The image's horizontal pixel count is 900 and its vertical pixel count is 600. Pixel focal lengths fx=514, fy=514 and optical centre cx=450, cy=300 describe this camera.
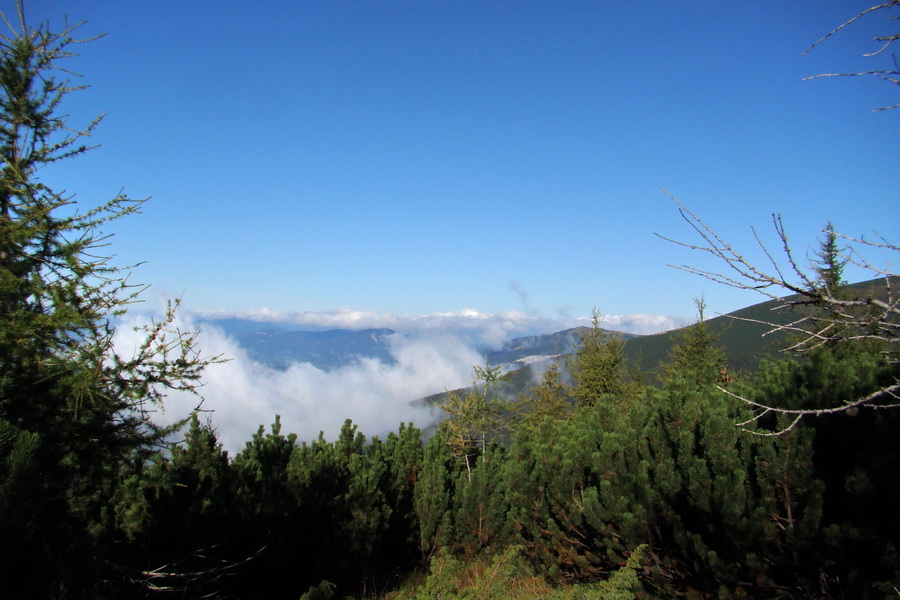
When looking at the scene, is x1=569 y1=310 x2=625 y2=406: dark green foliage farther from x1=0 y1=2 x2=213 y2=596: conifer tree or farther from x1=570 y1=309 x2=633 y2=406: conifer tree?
x1=0 y1=2 x2=213 y2=596: conifer tree

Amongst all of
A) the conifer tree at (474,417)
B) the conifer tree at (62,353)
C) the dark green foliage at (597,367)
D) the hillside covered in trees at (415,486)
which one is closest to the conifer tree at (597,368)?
the dark green foliage at (597,367)

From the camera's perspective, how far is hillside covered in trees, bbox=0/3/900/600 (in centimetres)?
446

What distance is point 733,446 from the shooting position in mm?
5352

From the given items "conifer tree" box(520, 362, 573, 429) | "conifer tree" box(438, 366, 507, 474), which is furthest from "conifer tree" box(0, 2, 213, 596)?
"conifer tree" box(520, 362, 573, 429)

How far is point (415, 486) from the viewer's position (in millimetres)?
9797

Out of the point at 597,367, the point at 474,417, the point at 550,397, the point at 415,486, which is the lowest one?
the point at 415,486

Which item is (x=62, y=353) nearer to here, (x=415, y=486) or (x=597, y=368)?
(x=415, y=486)

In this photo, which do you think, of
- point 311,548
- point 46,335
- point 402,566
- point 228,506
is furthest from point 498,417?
point 46,335

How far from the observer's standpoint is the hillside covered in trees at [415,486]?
14.6 feet

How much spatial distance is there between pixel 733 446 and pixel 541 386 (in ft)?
71.9

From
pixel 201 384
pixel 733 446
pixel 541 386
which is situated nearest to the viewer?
pixel 733 446

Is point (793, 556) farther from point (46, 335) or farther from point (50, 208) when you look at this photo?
point (50, 208)

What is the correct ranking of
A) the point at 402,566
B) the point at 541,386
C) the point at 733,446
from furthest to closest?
the point at 541,386 → the point at 402,566 → the point at 733,446

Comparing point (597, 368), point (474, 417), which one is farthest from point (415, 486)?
point (597, 368)
